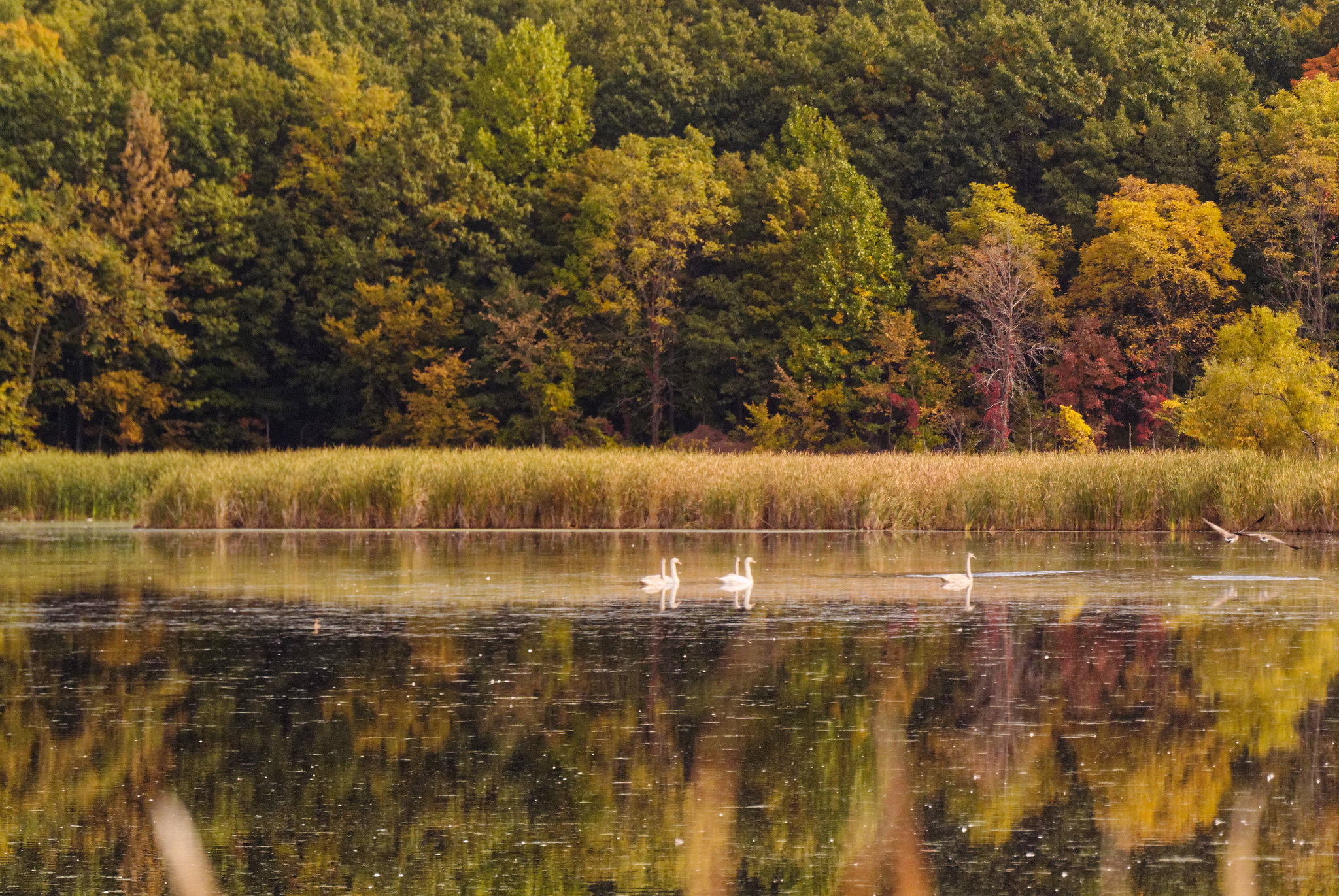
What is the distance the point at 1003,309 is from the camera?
160 ft

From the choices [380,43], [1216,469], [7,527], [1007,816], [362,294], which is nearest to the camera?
[1007,816]

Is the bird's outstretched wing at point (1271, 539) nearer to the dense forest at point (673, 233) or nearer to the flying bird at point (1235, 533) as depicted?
the flying bird at point (1235, 533)

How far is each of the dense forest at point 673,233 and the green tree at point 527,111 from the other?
0.13 meters

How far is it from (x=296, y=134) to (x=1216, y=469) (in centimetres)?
3839

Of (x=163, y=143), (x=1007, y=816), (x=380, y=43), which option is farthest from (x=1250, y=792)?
(x=380, y=43)

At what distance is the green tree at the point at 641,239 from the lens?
53.8 meters

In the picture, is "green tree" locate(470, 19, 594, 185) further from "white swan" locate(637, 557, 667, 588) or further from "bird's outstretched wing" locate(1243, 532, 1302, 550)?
"white swan" locate(637, 557, 667, 588)

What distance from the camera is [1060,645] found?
44.4ft

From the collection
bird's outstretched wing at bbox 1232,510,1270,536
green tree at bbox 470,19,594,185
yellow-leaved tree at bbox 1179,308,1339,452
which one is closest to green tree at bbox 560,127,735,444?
green tree at bbox 470,19,594,185

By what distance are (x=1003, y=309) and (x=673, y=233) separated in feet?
35.4

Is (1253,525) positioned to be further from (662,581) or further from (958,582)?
(662,581)

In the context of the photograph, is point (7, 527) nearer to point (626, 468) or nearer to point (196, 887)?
point (626, 468)

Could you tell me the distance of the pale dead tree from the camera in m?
48.8

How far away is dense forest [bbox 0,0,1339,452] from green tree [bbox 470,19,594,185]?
0.13 metres
